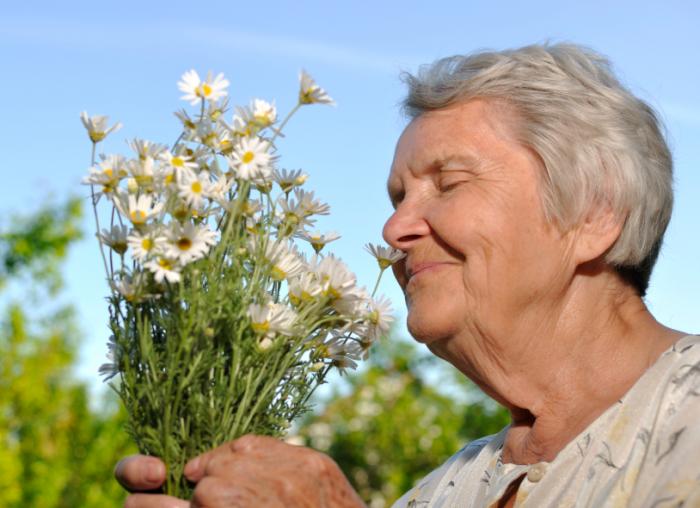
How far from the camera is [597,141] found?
2.18 meters

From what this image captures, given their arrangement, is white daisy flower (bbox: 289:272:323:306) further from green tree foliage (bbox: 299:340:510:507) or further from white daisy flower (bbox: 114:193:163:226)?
green tree foliage (bbox: 299:340:510:507)

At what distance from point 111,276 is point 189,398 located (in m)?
0.26

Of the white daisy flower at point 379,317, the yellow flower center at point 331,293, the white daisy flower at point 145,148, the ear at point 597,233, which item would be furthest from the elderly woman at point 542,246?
the white daisy flower at point 145,148

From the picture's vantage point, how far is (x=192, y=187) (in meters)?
1.60

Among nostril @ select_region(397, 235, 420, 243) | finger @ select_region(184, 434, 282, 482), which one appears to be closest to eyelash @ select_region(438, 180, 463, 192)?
nostril @ select_region(397, 235, 420, 243)

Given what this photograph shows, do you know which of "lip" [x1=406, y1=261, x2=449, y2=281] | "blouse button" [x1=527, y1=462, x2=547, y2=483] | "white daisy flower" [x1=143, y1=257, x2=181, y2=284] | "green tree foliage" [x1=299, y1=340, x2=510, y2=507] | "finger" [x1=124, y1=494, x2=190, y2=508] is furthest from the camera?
"green tree foliage" [x1=299, y1=340, x2=510, y2=507]

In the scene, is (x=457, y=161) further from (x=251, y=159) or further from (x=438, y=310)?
(x=251, y=159)

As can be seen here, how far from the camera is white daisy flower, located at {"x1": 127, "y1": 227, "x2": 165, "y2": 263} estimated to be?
1.57m

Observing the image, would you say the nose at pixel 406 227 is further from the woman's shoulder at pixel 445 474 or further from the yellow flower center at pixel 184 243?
the yellow flower center at pixel 184 243

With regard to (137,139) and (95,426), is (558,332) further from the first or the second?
(95,426)

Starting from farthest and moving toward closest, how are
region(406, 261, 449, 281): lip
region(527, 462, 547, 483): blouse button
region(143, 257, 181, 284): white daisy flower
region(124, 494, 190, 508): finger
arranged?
region(406, 261, 449, 281): lip
region(527, 462, 547, 483): blouse button
region(124, 494, 190, 508): finger
region(143, 257, 181, 284): white daisy flower

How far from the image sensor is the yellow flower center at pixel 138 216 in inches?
62.7

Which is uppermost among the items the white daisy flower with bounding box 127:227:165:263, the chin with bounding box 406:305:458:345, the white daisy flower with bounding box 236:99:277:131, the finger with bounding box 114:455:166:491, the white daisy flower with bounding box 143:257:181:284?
the white daisy flower with bounding box 236:99:277:131

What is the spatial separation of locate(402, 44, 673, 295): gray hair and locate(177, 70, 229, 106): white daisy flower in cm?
78
